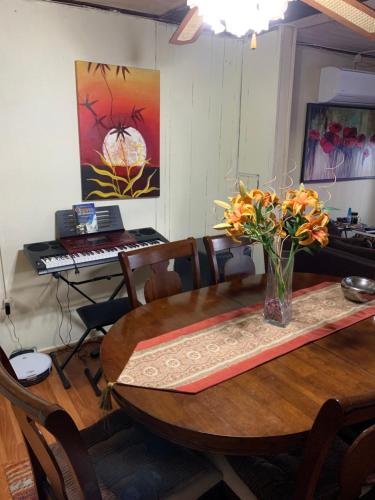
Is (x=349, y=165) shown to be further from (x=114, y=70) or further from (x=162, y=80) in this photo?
(x=114, y=70)

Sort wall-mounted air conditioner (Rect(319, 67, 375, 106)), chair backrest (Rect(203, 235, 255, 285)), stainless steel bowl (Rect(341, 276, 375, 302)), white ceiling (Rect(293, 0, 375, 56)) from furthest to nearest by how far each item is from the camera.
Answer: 1. wall-mounted air conditioner (Rect(319, 67, 375, 106))
2. white ceiling (Rect(293, 0, 375, 56))
3. chair backrest (Rect(203, 235, 255, 285))
4. stainless steel bowl (Rect(341, 276, 375, 302))

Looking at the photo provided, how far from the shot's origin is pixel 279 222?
4.98ft

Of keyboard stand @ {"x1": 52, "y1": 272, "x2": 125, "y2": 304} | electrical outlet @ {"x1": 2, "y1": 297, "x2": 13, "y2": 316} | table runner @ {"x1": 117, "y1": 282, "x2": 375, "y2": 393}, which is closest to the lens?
table runner @ {"x1": 117, "y1": 282, "x2": 375, "y2": 393}

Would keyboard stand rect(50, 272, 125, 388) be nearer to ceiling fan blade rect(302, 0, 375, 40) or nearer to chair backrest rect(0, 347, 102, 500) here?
chair backrest rect(0, 347, 102, 500)

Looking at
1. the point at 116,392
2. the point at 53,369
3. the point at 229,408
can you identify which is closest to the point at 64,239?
the point at 53,369

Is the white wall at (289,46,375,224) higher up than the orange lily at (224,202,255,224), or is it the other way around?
the white wall at (289,46,375,224)

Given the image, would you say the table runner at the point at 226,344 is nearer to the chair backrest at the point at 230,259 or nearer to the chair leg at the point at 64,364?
the chair backrest at the point at 230,259

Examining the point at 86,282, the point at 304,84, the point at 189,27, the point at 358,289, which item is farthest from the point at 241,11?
the point at 304,84

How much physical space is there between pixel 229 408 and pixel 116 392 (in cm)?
35

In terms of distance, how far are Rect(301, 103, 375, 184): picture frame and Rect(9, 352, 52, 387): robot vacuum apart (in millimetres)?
3098

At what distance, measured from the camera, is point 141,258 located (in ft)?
6.47

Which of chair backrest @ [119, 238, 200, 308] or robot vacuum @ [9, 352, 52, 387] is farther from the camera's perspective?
robot vacuum @ [9, 352, 52, 387]

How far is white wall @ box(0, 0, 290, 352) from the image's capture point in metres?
2.50

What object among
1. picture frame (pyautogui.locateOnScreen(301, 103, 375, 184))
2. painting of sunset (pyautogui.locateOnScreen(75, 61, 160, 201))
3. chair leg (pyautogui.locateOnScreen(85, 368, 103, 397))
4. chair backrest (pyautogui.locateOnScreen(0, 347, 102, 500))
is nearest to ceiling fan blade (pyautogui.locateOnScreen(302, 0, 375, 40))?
chair backrest (pyautogui.locateOnScreen(0, 347, 102, 500))
